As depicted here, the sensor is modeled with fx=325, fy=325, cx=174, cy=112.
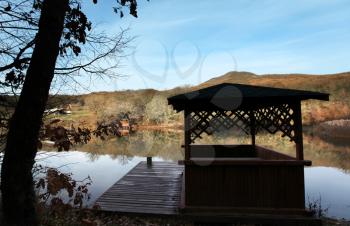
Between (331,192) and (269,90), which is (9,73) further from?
(331,192)

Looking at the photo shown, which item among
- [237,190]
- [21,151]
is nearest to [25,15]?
[21,151]

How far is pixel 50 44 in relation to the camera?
330cm

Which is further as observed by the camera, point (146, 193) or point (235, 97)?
point (146, 193)

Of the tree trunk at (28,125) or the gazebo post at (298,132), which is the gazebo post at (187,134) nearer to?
the gazebo post at (298,132)

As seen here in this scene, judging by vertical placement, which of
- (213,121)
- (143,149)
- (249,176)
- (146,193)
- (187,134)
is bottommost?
(146,193)

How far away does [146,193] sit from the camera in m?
10.1

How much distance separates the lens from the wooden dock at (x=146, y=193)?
27.9 ft

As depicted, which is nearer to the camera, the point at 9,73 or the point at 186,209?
the point at 9,73

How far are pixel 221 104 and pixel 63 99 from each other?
4.85 meters

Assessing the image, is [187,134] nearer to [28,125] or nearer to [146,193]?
[146,193]

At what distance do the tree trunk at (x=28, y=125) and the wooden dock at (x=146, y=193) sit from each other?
468 cm

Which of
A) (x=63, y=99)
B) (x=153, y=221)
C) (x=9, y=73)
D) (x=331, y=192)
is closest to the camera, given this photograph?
(x=9, y=73)

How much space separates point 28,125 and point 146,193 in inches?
290

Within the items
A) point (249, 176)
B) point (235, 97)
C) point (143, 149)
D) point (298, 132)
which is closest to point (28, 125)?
point (235, 97)
